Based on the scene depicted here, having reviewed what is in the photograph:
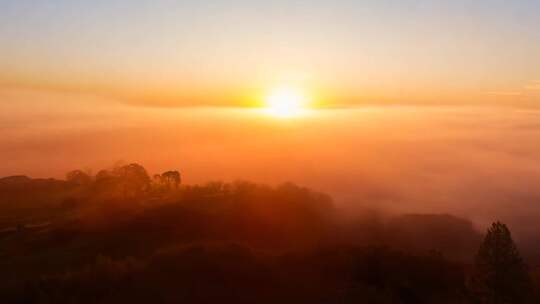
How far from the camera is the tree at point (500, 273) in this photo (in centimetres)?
2944

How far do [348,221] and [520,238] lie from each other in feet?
141

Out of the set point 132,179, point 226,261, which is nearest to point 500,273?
point 226,261

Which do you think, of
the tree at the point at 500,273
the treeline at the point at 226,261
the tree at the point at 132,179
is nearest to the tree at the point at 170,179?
the tree at the point at 132,179

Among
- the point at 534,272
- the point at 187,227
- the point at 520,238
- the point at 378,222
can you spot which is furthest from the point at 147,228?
the point at 520,238

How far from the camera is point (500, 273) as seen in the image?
97.7ft

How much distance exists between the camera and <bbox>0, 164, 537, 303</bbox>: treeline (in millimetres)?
33750

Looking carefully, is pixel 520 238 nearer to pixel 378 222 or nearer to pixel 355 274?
pixel 378 222

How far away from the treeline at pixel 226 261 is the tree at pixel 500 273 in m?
A: 0.06

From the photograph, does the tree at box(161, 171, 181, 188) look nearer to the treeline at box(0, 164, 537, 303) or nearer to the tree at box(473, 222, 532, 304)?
the treeline at box(0, 164, 537, 303)

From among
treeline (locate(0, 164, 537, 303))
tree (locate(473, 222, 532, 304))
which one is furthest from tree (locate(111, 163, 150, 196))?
tree (locate(473, 222, 532, 304))

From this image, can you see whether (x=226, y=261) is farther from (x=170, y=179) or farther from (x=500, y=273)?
(x=170, y=179)

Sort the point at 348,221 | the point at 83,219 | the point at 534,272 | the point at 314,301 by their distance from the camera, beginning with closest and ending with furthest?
the point at 314,301 < the point at 534,272 < the point at 83,219 < the point at 348,221

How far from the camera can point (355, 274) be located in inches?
1572

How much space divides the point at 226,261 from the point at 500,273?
19.4 meters
